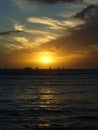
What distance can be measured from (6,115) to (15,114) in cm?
90

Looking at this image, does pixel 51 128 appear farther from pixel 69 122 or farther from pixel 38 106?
pixel 38 106

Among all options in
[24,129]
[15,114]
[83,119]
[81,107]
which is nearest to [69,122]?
[83,119]

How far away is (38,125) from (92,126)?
3625 mm

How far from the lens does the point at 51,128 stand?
23.5m

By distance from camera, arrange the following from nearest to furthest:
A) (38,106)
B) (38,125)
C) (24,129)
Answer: (24,129) < (38,125) < (38,106)

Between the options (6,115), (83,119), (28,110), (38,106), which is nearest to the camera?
(83,119)

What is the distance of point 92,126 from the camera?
24031 mm

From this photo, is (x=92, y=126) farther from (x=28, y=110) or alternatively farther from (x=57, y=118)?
(x=28, y=110)

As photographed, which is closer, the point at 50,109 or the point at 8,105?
the point at 50,109

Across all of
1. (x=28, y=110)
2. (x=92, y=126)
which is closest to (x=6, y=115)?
(x=28, y=110)

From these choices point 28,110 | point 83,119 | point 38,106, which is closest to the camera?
point 83,119

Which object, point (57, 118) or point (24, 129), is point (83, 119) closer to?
point (57, 118)

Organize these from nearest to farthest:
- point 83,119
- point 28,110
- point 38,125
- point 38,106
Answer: point 38,125, point 83,119, point 28,110, point 38,106

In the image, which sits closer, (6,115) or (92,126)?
(92,126)
